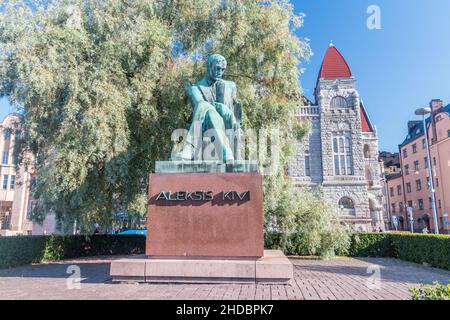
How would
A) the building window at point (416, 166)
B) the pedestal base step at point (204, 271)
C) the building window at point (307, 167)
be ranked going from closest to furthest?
the pedestal base step at point (204, 271) < the building window at point (307, 167) < the building window at point (416, 166)

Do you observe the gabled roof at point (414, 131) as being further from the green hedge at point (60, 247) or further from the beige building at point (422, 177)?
the green hedge at point (60, 247)

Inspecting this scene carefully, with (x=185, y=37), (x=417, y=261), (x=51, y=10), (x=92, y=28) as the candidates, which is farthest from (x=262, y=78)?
(x=417, y=261)

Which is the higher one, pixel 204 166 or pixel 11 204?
pixel 11 204

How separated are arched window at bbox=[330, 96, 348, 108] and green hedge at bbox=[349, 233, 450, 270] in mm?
21351

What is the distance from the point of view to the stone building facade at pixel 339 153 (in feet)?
111

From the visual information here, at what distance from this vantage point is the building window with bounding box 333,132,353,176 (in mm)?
34594

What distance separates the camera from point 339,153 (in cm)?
3500

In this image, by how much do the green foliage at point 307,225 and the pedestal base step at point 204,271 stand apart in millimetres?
7232

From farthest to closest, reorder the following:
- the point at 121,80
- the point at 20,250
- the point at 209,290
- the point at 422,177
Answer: the point at 422,177, the point at 20,250, the point at 121,80, the point at 209,290

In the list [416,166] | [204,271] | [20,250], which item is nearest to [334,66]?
[416,166]

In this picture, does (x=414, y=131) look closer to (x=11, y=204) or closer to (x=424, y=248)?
(x=424, y=248)

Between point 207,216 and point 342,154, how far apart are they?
3000cm

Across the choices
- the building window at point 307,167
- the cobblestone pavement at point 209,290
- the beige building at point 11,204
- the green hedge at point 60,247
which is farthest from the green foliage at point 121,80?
the beige building at point 11,204
